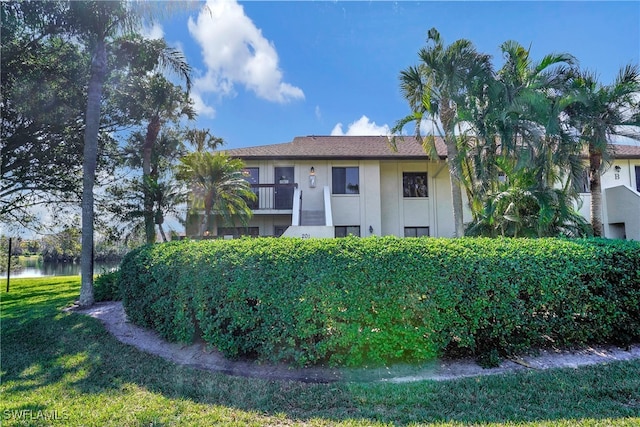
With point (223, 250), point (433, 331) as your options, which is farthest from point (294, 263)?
point (433, 331)

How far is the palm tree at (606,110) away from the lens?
33.0 ft

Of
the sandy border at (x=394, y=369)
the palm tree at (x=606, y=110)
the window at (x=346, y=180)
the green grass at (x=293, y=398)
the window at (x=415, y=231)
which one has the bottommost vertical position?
the sandy border at (x=394, y=369)

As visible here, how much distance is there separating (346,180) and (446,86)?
251 inches

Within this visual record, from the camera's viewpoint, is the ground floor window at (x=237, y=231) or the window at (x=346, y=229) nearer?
the ground floor window at (x=237, y=231)

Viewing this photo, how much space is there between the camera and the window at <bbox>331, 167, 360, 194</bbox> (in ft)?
52.8

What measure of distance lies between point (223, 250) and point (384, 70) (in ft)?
40.4

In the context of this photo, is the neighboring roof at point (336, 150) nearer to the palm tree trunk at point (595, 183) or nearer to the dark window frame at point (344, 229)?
the dark window frame at point (344, 229)

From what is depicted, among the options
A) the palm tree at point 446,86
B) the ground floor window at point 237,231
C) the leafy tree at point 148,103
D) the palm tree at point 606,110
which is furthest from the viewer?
the ground floor window at point 237,231

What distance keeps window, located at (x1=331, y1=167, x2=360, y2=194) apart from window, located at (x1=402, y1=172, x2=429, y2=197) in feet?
8.70

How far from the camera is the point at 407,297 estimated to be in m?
4.39

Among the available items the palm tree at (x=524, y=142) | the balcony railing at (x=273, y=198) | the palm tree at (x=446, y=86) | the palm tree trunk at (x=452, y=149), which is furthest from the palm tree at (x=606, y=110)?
the balcony railing at (x=273, y=198)

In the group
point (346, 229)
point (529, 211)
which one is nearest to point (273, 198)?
point (346, 229)

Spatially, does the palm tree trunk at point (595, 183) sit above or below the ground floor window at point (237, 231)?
above

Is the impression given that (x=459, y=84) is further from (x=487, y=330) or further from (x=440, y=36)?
(x=487, y=330)
